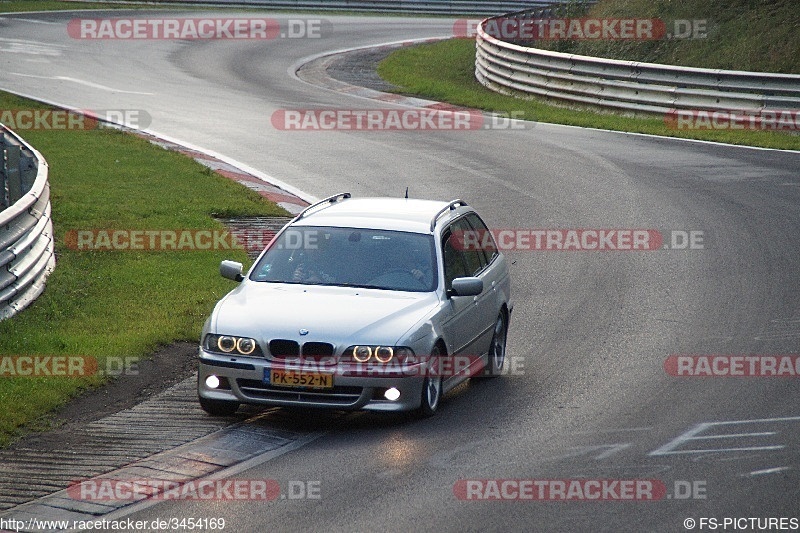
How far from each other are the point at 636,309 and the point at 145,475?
6.63 metres

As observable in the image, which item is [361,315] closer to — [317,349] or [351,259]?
[317,349]

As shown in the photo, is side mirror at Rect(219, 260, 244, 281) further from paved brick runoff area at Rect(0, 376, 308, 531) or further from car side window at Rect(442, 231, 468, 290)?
car side window at Rect(442, 231, 468, 290)

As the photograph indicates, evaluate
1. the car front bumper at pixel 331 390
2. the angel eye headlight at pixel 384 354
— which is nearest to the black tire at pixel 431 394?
the car front bumper at pixel 331 390

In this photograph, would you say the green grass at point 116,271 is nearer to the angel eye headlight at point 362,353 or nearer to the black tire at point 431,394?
the angel eye headlight at point 362,353

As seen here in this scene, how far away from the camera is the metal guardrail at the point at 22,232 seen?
1182 cm

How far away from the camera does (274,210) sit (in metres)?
17.6

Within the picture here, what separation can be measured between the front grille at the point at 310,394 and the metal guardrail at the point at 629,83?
1691 cm

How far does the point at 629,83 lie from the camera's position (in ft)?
88.2

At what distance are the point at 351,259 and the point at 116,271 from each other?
4.32 m

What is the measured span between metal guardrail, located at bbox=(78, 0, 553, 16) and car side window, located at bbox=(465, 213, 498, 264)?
39.4 m

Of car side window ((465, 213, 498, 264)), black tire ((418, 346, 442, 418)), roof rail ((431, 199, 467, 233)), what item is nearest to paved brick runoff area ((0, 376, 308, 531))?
black tire ((418, 346, 442, 418))

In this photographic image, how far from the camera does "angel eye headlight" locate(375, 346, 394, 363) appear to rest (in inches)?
373

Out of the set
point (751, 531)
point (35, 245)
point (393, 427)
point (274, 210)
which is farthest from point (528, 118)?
point (751, 531)

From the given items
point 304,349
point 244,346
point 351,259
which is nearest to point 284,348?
point 304,349
